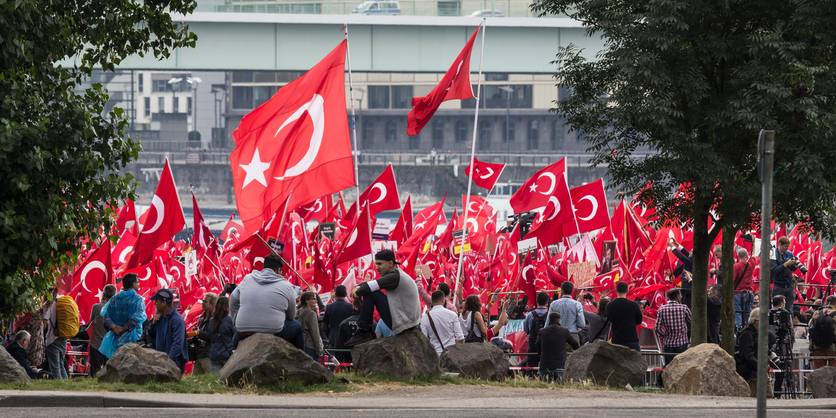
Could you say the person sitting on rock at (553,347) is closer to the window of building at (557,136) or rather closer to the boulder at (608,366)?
the boulder at (608,366)

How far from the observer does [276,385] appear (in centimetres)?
878

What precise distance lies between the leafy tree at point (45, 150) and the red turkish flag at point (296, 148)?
429 cm

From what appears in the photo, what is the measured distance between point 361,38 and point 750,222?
24060mm

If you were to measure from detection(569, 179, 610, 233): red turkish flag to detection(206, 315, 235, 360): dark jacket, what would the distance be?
24.5ft

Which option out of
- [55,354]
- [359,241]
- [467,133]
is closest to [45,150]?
[55,354]

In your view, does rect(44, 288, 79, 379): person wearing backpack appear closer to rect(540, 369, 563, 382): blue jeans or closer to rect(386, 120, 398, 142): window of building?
rect(540, 369, 563, 382): blue jeans

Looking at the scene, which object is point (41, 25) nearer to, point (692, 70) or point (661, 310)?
point (692, 70)

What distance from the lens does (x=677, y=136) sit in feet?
35.2

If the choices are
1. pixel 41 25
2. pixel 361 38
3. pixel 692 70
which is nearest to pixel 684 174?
pixel 692 70

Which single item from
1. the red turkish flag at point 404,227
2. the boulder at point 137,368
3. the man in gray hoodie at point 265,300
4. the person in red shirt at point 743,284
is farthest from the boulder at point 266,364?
the red turkish flag at point 404,227

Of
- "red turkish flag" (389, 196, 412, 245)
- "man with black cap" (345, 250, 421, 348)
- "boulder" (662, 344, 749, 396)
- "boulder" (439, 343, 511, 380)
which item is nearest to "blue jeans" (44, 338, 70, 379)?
"man with black cap" (345, 250, 421, 348)

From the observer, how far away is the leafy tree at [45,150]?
771 centimetres

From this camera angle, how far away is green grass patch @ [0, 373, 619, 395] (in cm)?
877

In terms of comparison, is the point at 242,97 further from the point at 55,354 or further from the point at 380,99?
the point at 55,354
